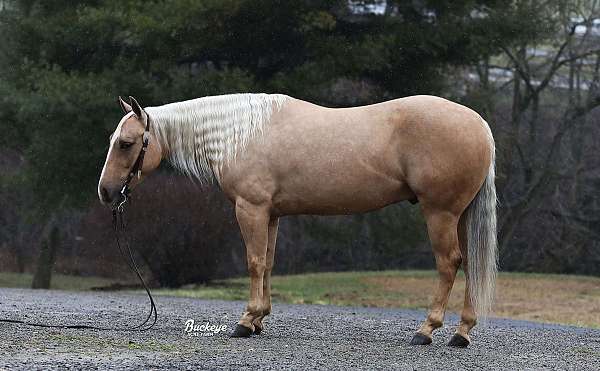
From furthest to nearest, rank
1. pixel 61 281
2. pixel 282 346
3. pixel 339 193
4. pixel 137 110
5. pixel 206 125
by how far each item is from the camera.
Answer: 1. pixel 61 281
2. pixel 206 125
3. pixel 137 110
4. pixel 339 193
5. pixel 282 346

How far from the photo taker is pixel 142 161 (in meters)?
7.25

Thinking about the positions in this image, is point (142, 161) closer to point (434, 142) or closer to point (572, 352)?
point (434, 142)

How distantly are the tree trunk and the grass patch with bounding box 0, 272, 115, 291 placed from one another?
0.90 metres

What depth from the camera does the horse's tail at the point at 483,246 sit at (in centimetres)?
687

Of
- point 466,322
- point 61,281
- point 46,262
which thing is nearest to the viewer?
point 466,322

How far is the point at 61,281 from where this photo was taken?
22.2 meters

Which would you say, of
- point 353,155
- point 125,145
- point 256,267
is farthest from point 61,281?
point 353,155

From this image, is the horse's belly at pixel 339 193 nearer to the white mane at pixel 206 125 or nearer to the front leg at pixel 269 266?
the front leg at pixel 269 266

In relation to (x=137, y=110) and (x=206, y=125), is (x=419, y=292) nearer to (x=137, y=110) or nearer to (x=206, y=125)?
(x=206, y=125)

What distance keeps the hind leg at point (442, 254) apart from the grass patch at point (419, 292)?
529cm

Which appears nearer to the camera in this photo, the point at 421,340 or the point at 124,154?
the point at 421,340

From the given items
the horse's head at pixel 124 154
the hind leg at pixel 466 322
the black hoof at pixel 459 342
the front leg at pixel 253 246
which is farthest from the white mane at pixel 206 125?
the black hoof at pixel 459 342

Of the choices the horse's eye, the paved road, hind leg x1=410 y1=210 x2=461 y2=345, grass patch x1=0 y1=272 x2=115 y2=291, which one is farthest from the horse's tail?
grass patch x1=0 y1=272 x2=115 y2=291

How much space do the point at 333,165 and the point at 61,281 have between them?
16377mm
